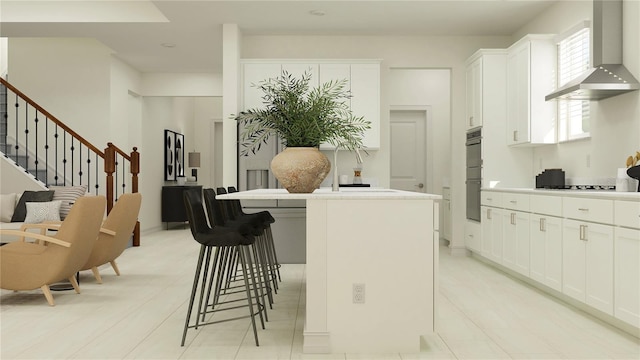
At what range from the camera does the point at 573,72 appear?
564 cm

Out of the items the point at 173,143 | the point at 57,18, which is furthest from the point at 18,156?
the point at 173,143

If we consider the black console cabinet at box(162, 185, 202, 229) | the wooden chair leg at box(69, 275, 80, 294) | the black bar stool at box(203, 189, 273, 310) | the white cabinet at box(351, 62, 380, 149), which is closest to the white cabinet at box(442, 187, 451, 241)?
the white cabinet at box(351, 62, 380, 149)

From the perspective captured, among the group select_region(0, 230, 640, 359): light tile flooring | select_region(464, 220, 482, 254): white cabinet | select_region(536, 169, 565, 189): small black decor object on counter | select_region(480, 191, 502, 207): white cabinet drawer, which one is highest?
select_region(536, 169, 565, 189): small black decor object on counter

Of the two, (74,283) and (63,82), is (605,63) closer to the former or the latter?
(74,283)

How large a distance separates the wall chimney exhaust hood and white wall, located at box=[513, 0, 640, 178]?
67 mm

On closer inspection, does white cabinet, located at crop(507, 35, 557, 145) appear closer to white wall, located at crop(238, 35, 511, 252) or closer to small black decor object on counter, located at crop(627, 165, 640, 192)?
white wall, located at crop(238, 35, 511, 252)

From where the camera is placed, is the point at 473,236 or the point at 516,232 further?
the point at 473,236

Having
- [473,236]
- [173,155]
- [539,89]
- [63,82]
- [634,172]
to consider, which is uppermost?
[63,82]

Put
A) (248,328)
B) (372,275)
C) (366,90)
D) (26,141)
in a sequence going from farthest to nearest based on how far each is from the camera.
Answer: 1. (26,141)
2. (366,90)
3. (248,328)
4. (372,275)

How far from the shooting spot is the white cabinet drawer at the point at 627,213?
3402 mm

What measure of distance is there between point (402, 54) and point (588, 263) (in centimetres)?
427

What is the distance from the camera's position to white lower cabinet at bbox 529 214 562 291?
4.49m

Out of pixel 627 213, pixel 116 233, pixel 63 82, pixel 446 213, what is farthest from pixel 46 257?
pixel 446 213

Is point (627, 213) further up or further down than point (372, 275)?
further up
